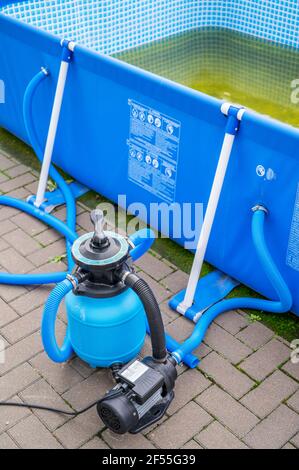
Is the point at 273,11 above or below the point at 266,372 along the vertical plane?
above

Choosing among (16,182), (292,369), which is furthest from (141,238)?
(16,182)

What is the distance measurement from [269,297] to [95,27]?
11.4ft

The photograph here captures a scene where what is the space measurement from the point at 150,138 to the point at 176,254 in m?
0.82

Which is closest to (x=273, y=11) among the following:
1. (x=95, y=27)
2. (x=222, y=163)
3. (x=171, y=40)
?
(x=171, y=40)

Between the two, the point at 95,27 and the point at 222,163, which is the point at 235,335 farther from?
the point at 95,27

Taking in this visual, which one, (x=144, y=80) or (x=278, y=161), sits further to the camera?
(x=144, y=80)

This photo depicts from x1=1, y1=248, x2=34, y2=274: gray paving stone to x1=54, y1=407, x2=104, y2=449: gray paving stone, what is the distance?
1.22 meters

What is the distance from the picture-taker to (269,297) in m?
3.32

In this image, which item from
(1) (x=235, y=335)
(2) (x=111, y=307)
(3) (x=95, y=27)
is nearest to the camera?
(2) (x=111, y=307)

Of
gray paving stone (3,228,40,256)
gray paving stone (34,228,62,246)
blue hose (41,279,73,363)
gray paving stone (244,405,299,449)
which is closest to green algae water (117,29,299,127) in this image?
gray paving stone (34,228,62,246)

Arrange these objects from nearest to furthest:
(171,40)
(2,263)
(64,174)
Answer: (2,263), (64,174), (171,40)

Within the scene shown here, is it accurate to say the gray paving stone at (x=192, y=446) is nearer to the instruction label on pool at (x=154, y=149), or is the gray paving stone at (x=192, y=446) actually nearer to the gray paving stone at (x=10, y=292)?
the gray paving stone at (x=10, y=292)

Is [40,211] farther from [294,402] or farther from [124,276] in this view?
[294,402]

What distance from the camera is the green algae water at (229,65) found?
5.80 metres
